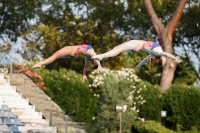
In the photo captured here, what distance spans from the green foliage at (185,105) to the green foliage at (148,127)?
7.11 ft

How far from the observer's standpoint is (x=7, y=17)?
39125 millimetres

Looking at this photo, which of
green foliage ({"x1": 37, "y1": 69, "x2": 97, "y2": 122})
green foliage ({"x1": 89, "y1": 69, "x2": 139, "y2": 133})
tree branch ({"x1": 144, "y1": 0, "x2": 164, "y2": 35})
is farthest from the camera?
tree branch ({"x1": 144, "y1": 0, "x2": 164, "y2": 35})

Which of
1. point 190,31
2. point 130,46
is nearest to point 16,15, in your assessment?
point 190,31

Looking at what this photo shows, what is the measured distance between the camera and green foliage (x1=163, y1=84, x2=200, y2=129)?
29.3m

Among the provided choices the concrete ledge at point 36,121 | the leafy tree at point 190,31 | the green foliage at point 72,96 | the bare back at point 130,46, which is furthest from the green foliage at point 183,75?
the bare back at point 130,46

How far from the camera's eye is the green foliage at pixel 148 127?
25.8 meters

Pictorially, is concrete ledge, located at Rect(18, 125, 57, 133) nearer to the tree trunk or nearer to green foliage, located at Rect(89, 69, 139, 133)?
green foliage, located at Rect(89, 69, 139, 133)

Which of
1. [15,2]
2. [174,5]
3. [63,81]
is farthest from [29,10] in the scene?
[63,81]

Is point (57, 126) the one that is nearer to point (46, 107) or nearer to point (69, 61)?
point (46, 107)

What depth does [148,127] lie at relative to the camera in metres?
26.2

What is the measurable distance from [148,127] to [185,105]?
3772mm

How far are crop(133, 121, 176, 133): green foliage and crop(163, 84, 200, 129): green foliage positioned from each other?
2167mm

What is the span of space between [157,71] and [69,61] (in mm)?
6602

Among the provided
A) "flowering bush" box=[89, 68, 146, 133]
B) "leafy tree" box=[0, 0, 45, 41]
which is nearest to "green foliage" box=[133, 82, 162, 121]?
"flowering bush" box=[89, 68, 146, 133]
